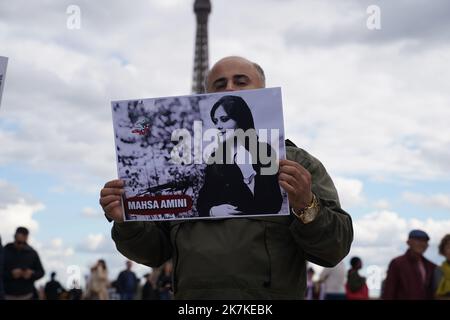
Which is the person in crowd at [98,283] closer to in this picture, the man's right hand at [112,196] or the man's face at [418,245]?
the man's face at [418,245]

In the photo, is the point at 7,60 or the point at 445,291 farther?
the point at 445,291

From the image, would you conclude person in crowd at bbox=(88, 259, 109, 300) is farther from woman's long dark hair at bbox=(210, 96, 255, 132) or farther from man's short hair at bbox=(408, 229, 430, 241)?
woman's long dark hair at bbox=(210, 96, 255, 132)

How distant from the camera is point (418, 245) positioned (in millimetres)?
10648

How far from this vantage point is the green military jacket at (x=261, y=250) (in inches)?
145

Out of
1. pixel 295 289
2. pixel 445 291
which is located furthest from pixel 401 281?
pixel 295 289

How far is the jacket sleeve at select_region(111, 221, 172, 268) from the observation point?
4047 mm

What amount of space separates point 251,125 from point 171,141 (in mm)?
390

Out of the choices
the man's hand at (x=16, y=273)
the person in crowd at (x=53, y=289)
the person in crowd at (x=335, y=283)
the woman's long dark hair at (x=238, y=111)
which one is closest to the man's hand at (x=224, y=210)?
the woman's long dark hair at (x=238, y=111)

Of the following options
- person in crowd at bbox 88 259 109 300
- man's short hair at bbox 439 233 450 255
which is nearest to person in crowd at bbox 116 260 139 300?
person in crowd at bbox 88 259 109 300

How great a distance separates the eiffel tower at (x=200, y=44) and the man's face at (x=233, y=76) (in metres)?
49.7

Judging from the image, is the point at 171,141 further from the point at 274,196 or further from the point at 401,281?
the point at 401,281

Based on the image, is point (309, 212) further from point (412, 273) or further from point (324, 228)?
point (412, 273)
